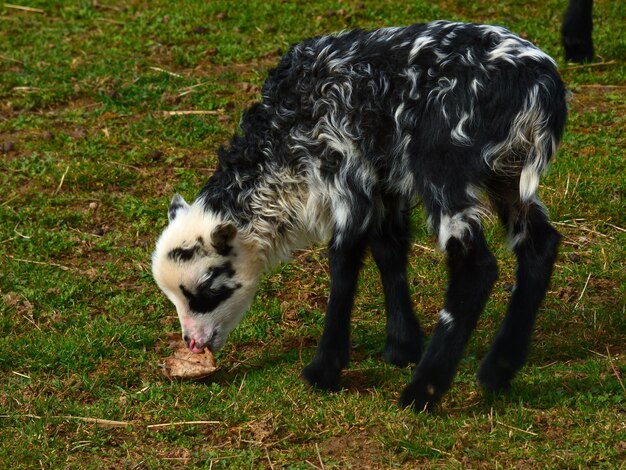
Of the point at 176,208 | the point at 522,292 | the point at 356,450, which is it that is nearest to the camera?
→ the point at 356,450

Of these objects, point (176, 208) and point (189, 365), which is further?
point (176, 208)

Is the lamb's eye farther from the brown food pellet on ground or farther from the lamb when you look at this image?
the brown food pellet on ground

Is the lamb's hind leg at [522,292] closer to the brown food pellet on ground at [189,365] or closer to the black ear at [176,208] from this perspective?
the brown food pellet on ground at [189,365]

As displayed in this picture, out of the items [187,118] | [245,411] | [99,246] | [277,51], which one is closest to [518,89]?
[245,411]

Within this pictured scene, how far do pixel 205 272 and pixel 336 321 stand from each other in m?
0.82

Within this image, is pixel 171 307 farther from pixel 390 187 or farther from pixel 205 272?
pixel 390 187

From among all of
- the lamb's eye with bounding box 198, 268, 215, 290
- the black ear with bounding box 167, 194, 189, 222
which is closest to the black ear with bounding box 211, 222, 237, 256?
the lamb's eye with bounding box 198, 268, 215, 290

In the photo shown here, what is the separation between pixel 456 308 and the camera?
5.68 m

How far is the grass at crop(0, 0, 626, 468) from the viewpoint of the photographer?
221 inches

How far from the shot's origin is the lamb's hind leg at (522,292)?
5.88 metres

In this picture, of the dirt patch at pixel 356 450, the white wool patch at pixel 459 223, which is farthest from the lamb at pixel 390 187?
the dirt patch at pixel 356 450

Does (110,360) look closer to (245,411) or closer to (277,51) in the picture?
(245,411)

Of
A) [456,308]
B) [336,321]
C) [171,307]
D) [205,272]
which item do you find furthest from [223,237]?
[456,308]

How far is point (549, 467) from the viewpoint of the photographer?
202 inches
